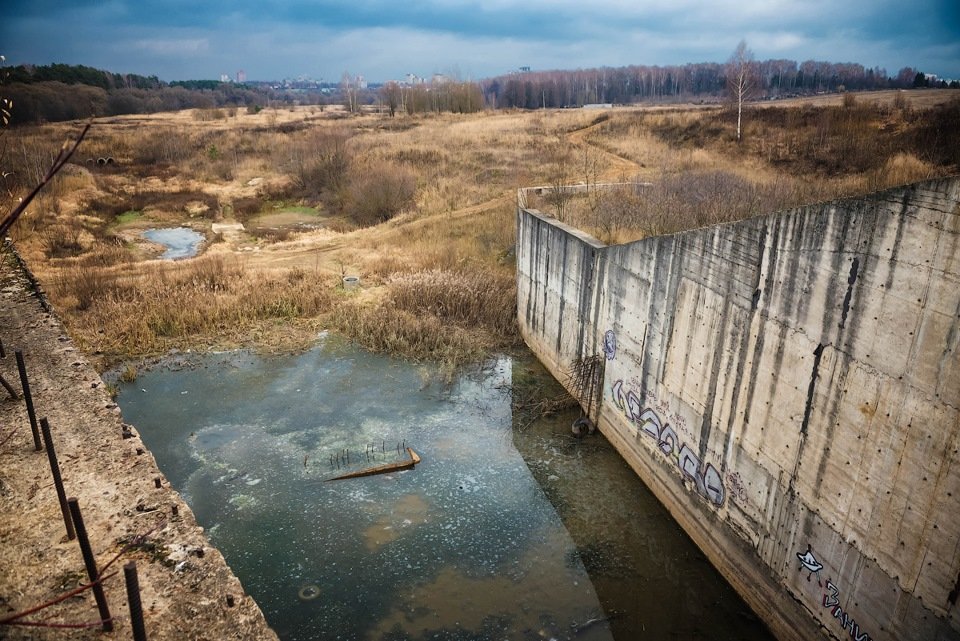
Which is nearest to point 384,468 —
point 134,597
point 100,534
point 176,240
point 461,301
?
point 100,534

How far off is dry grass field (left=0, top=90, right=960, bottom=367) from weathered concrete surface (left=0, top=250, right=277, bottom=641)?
8104 mm

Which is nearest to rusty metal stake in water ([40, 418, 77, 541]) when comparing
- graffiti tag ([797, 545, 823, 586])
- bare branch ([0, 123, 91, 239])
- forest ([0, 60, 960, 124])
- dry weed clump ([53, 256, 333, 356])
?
bare branch ([0, 123, 91, 239])

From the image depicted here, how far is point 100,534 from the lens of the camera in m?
6.75

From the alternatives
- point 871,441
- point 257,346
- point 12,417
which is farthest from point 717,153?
point 12,417

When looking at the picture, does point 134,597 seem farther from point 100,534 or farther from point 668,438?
point 668,438

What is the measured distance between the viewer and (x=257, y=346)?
17.1 meters

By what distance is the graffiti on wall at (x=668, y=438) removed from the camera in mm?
9242

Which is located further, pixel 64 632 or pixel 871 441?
pixel 871 441

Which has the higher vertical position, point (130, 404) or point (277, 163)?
point (277, 163)

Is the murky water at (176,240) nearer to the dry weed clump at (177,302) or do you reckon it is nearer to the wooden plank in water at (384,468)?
the dry weed clump at (177,302)

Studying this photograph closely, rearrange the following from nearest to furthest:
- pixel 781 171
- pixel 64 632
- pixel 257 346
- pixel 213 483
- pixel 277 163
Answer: pixel 64 632
pixel 213 483
pixel 257 346
pixel 781 171
pixel 277 163

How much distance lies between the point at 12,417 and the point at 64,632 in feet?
16.0

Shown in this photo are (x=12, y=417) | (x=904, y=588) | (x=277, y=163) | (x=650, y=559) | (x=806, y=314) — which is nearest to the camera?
(x=904, y=588)

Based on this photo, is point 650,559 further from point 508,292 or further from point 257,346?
point 257,346
